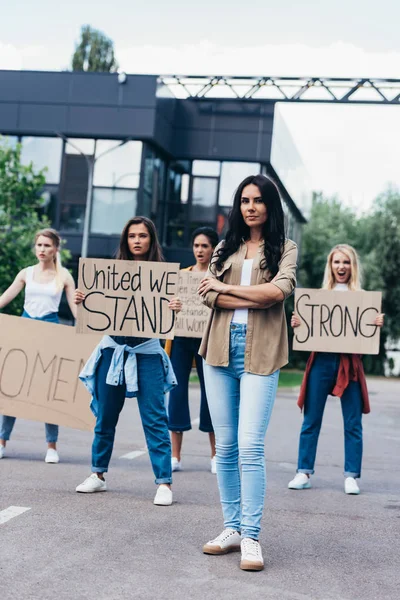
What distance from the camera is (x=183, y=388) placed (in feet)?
27.4

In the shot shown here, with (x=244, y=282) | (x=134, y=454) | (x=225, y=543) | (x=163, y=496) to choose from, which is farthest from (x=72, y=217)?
(x=225, y=543)

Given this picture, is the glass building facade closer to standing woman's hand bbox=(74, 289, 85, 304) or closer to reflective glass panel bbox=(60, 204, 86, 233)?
reflective glass panel bbox=(60, 204, 86, 233)

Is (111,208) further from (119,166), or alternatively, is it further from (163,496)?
(163,496)

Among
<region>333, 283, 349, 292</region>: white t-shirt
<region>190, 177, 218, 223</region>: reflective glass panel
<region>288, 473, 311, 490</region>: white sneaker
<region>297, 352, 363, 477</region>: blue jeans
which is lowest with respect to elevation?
<region>288, 473, 311, 490</region>: white sneaker

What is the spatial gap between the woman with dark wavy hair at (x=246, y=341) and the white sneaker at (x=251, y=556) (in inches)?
0.6

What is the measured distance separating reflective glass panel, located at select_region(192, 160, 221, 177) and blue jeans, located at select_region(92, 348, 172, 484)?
1015 inches

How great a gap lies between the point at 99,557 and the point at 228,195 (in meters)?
27.8

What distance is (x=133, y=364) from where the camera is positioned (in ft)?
21.3

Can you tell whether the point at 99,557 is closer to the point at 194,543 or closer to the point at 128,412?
the point at 194,543

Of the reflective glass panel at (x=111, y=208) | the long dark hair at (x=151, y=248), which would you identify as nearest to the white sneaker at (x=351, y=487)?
the long dark hair at (x=151, y=248)

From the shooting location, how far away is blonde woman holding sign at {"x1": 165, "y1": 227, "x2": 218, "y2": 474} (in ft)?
26.9

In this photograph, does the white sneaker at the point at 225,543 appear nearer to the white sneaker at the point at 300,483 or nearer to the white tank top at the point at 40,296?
the white sneaker at the point at 300,483

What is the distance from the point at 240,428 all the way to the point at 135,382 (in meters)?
1.62

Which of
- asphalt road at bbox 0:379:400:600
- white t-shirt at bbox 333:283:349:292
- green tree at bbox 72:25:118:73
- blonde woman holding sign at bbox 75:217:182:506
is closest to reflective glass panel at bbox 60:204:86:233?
asphalt road at bbox 0:379:400:600
